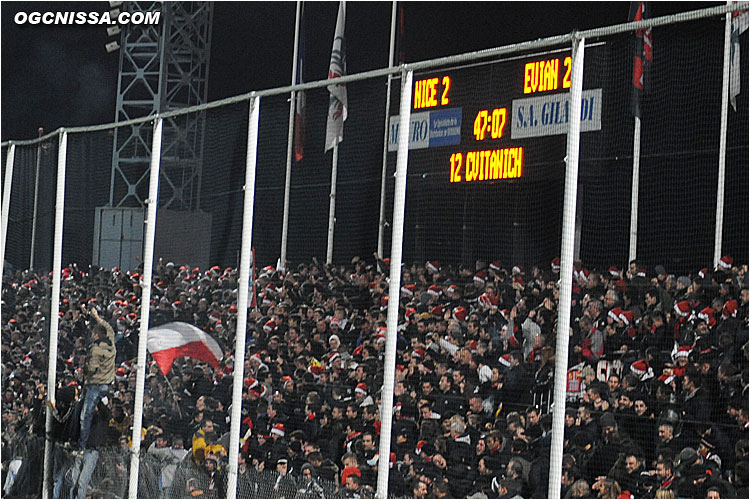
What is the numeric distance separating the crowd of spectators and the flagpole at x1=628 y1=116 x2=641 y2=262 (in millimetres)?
118

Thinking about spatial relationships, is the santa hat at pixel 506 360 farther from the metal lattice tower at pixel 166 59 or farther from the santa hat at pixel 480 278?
the metal lattice tower at pixel 166 59

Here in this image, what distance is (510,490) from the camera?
15.6 feet

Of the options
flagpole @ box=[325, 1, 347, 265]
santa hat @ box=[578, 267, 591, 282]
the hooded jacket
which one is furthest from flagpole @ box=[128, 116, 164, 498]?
santa hat @ box=[578, 267, 591, 282]

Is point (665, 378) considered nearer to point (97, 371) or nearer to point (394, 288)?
point (394, 288)

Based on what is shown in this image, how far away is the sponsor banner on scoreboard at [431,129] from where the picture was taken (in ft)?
17.3

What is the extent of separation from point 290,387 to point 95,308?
2.23 m

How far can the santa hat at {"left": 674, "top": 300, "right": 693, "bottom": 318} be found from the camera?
4.38 metres

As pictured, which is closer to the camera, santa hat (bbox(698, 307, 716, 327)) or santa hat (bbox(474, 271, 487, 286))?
santa hat (bbox(698, 307, 716, 327))

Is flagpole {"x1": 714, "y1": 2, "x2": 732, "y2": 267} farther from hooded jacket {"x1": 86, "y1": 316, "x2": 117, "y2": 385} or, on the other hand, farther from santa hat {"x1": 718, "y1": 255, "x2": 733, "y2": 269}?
hooded jacket {"x1": 86, "y1": 316, "x2": 117, "y2": 385}

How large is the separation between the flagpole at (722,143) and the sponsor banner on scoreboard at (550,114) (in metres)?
0.55

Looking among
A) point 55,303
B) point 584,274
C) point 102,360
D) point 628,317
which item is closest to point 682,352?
point 628,317

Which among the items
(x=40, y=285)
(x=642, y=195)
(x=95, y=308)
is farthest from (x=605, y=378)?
(x=40, y=285)

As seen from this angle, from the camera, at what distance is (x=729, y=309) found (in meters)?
4.28

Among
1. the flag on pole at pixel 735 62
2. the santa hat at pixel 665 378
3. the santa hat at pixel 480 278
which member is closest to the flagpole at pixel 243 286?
the santa hat at pixel 480 278
